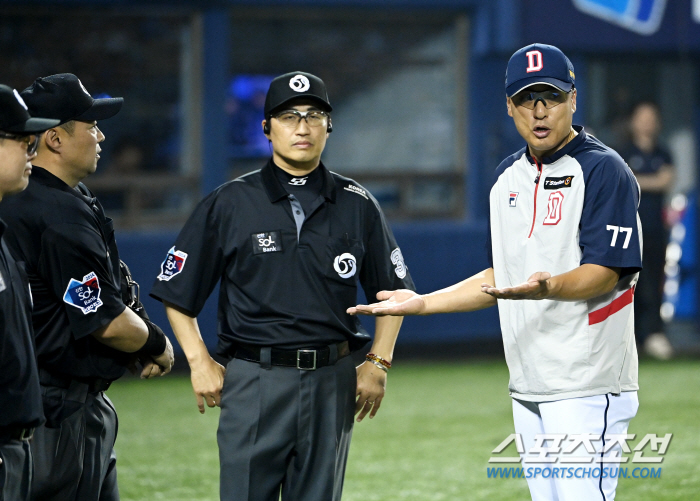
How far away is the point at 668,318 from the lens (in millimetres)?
11203

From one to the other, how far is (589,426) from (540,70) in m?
1.22

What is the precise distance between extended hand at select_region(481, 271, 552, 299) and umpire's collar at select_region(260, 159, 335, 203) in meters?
1.00

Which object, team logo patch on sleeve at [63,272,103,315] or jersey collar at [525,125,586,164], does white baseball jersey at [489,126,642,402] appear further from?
team logo patch on sleeve at [63,272,103,315]

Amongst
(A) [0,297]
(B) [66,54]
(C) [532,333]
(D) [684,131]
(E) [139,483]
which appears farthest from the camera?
(D) [684,131]

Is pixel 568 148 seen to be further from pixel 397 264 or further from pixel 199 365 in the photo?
pixel 199 365

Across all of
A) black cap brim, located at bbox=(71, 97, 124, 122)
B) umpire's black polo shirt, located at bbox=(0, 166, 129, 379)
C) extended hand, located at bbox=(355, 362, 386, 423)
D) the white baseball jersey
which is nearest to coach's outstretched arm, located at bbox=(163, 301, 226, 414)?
umpire's black polo shirt, located at bbox=(0, 166, 129, 379)

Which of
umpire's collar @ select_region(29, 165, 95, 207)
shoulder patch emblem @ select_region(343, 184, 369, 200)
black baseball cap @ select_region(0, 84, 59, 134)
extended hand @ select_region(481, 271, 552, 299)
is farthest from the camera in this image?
shoulder patch emblem @ select_region(343, 184, 369, 200)

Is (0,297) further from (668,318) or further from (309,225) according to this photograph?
(668,318)

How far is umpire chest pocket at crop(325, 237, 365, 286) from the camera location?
3.74m

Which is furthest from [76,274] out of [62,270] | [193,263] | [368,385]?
[368,385]

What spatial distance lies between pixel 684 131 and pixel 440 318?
13.4 ft

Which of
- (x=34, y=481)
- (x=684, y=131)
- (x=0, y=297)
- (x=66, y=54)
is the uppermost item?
(x=66, y=54)

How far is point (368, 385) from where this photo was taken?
3.79m

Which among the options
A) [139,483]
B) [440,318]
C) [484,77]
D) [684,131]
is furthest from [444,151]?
[139,483]
